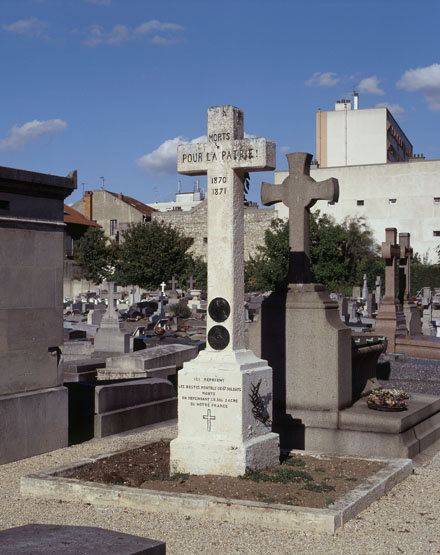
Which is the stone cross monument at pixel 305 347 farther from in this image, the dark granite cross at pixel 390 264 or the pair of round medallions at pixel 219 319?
the dark granite cross at pixel 390 264

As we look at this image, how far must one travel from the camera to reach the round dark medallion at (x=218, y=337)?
277 inches

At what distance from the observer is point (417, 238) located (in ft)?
170

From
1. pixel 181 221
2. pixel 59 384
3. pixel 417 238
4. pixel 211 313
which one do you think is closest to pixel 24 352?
pixel 59 384

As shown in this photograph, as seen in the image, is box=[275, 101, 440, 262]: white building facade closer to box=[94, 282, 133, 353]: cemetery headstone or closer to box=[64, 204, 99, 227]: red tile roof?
box=[64, 204, 99, 227]: red tile roof

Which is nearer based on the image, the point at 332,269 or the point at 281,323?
the point at 281,323

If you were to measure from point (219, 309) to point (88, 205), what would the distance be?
64880 millimetres

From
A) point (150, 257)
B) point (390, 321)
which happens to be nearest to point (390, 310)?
point (390, 321)

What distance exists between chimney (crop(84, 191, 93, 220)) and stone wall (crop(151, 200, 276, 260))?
6.78 meters

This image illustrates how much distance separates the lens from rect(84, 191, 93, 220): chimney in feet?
230

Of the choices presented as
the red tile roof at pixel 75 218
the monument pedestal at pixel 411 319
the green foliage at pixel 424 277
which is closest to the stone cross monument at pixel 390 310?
the monument pedestal at pixel 411 319

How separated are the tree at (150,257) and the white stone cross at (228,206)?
47425 millimetres

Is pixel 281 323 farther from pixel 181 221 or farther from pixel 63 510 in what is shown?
pixel 181 221

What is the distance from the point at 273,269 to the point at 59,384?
3537cm

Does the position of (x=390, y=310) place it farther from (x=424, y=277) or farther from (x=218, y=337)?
(x=424, y=277)
